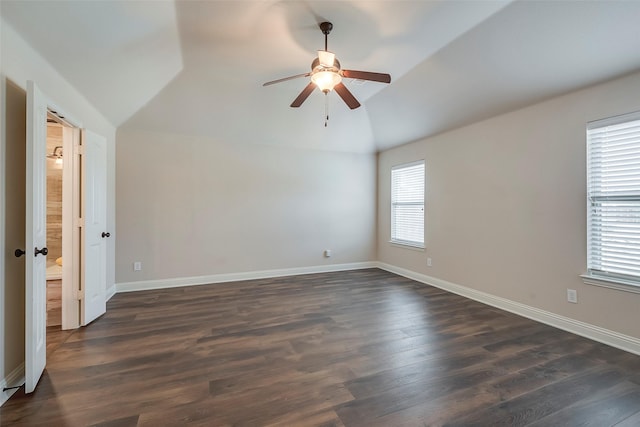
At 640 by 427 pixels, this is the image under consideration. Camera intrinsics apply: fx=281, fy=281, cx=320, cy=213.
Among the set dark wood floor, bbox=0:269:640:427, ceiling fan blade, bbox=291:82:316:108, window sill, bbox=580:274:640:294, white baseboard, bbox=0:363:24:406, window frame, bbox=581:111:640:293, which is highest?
ceiling fan blade, bbox=291:82:316:108

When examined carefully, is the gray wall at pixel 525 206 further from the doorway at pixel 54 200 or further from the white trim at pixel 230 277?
the doorway at pixel 54 200

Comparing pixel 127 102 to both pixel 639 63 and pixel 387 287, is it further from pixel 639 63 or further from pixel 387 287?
pixel 639 63

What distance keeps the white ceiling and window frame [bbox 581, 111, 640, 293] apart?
429 mm

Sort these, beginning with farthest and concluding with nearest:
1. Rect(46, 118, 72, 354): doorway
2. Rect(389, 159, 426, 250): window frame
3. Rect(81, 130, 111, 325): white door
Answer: Rect(389, 159, 426, 250): window frame → Rect(46, 118, 72, 354): doorway → Rect(81, 130, 111, 325): white door

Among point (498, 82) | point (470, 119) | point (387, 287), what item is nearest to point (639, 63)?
point (498, 82)

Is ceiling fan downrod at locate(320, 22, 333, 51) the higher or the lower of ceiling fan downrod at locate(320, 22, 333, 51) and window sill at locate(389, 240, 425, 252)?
the higher

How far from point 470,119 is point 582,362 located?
2926mm

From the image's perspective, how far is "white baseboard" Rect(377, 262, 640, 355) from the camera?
8.22 feet

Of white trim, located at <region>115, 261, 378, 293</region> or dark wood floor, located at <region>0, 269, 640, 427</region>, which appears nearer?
dark wood floor, located at <region>0, 269, 640, 427</region>

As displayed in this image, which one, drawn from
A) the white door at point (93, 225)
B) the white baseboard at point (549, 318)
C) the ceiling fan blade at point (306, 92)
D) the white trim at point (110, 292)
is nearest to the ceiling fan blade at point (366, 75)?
the ceiling fan blade at point (306, 92)

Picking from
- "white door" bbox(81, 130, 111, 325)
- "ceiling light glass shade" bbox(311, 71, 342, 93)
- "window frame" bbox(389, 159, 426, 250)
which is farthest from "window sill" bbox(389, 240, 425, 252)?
"white door" bbox(81, 130, 111, 325)

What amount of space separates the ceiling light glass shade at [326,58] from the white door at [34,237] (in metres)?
2.03

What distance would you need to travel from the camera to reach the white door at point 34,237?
1.84m

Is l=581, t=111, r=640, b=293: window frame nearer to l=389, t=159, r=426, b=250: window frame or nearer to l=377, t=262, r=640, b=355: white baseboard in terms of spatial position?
l=377, t=262, r=640, b=355: white baseboard
